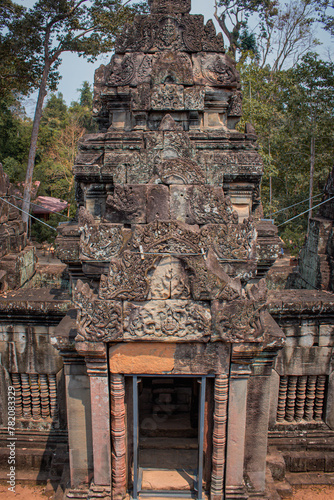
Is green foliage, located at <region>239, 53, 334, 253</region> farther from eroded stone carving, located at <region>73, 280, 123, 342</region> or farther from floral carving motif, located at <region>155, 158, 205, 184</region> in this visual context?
eroded stone carving, located at <region>73, 280, 123, 342</region>

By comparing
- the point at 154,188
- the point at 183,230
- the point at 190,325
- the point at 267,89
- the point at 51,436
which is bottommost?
the point at 51,436

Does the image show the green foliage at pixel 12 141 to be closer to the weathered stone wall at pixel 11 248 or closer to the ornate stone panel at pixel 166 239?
the weathered stone wall at pixel 11 248

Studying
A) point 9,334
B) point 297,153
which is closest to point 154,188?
point 9,334

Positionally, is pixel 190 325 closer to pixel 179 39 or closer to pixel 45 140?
pixel 179 39

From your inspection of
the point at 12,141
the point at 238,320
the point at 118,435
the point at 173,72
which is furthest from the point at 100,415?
the point at 12,141

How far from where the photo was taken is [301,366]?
6855mm

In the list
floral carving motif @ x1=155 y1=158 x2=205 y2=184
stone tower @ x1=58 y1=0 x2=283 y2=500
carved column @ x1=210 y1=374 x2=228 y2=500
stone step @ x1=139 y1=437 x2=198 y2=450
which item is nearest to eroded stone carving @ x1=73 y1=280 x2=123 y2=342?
stone tower @ x1=58 y1=0 x2=283 y2=500

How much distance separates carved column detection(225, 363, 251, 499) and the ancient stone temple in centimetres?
1

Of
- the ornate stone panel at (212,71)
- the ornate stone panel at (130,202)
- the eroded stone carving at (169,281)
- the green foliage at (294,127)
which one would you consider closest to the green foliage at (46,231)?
the green foliage at (294,127)

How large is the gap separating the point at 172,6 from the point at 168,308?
511cm

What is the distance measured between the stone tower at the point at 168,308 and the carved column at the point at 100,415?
1 cm

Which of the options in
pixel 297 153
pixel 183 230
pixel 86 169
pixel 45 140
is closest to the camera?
pixel 183 230

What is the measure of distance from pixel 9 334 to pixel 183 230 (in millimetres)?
4092

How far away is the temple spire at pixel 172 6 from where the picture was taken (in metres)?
6.64
